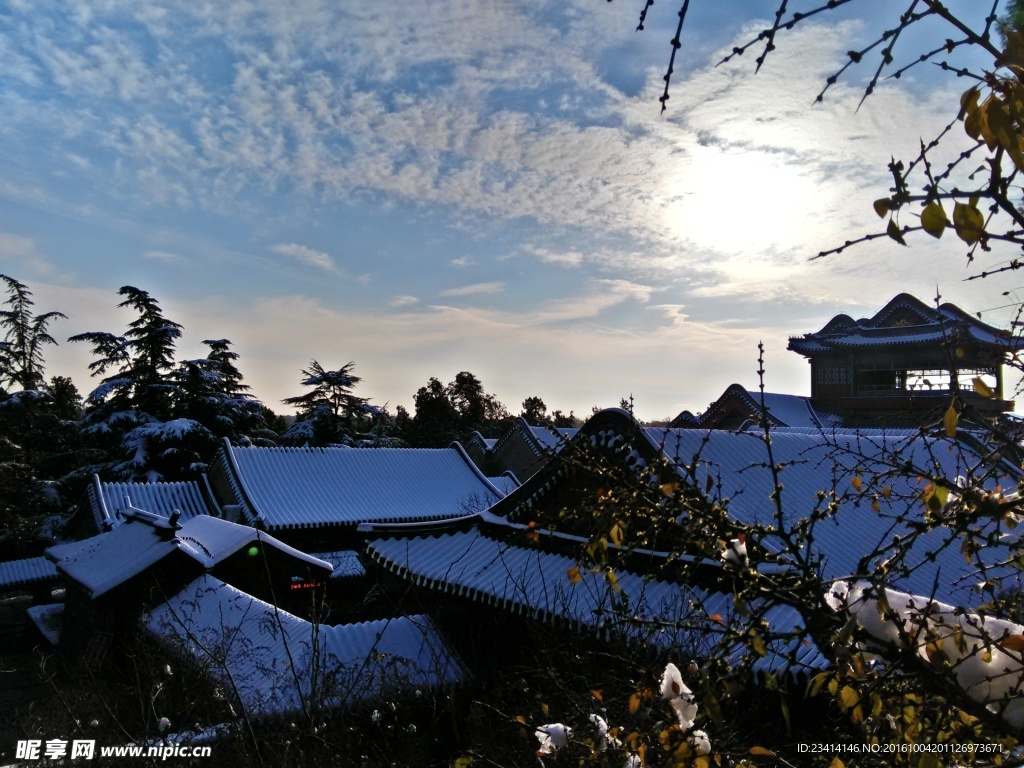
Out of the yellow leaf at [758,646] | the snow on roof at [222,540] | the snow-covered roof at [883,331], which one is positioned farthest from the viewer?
the snow-covered roof at [883,331]

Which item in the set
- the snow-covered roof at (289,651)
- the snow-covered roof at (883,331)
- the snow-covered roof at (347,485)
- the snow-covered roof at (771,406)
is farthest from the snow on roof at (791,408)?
the snow-covered roof at (289,651)

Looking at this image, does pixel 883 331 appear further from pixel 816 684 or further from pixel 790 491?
pixel 816 684

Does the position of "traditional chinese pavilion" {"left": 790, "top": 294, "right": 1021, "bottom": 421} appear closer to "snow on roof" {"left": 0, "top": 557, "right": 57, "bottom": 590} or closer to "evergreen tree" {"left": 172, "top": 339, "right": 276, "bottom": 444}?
"evergreen tree" {"left": 172, "top": 339, "right": 276, "bottom": 444}

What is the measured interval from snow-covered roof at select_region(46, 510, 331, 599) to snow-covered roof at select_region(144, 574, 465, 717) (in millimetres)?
699

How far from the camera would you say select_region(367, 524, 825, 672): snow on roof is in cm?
545

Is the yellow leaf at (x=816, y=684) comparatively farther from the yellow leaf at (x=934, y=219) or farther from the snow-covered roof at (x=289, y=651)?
the snow-covered roof at (x=289, y=651)

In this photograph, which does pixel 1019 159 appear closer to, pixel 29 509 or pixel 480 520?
pixel 480 520

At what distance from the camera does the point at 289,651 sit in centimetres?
588

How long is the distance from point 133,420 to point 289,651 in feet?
72.8

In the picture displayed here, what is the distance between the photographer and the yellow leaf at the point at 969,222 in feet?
3.96

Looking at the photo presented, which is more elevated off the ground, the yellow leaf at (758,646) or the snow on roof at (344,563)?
the yellow leaf at (758,646)

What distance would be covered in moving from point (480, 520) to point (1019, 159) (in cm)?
836

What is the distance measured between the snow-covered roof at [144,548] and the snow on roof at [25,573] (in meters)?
4.67

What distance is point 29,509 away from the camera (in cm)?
2225
